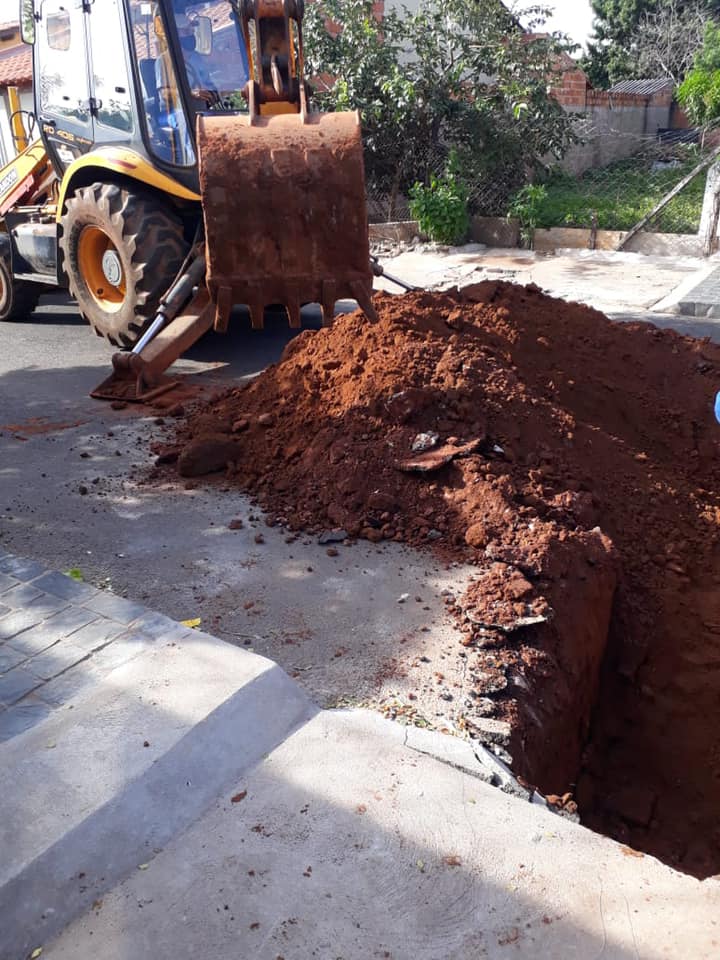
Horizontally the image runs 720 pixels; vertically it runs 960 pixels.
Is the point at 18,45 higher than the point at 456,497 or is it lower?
higher

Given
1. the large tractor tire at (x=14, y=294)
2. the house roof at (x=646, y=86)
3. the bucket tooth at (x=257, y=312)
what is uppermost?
the house roof at (x=646, y=86)

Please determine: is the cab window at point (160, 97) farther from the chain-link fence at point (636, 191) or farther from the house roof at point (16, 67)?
the house roof at point (16, 67)

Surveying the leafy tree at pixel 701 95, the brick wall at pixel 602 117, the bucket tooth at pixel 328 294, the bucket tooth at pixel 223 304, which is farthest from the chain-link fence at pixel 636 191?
the bucket tooth at pixel 223 304

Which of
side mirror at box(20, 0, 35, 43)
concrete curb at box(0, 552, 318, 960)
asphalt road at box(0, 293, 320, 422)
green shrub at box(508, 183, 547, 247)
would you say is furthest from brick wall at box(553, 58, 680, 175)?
concrete curb at box(0, 552, 318, 960)

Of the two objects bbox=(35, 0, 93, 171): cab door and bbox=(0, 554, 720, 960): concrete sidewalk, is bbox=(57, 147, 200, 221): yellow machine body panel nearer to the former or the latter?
bbox=(35, 0, 93, 171): cab door

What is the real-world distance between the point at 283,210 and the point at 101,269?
371 centimetres

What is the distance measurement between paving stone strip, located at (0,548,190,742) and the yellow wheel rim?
14.7 ft

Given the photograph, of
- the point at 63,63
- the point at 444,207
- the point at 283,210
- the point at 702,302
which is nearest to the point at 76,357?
the point at 63,63

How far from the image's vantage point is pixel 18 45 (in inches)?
953

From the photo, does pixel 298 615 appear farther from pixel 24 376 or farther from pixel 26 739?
pixel 24 376

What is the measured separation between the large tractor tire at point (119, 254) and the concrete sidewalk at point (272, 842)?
192 inches

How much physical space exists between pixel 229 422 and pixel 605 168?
46.7 feet

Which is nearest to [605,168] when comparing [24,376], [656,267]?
[656,267]

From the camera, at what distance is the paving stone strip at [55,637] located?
3.18 metres
